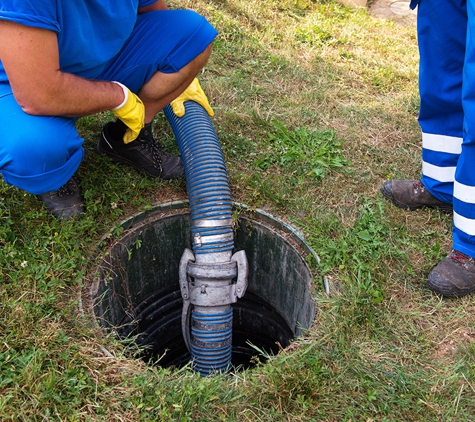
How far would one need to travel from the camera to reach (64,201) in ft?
7.57

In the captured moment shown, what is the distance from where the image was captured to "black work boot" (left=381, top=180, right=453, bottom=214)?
8.70 feet

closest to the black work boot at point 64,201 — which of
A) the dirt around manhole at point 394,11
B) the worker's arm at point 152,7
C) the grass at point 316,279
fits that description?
the grass at point 316,279

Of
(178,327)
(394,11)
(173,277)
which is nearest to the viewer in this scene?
(173,277)

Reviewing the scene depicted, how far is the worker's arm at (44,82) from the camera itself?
162cm

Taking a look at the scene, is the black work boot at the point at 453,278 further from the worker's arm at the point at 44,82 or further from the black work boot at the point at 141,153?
the worker's arm at the point at 44,82

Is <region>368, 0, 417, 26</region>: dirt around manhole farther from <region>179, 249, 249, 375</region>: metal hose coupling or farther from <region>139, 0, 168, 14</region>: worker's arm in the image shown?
<region>179, 249, 249, 375</region>: metal hose coupling

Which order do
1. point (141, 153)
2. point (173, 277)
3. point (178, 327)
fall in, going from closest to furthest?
point (141, 153)
point (173, 277)
point (178, 327)

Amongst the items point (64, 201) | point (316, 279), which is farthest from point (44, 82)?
point (316, 279)

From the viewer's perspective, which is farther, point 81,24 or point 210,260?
point 210,260

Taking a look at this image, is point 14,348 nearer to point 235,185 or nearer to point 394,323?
point 235,185

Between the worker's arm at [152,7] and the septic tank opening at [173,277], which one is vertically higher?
the worker's arm at [152,7]

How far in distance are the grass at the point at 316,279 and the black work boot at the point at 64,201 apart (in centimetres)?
5

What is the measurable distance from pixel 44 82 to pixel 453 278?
1909mm

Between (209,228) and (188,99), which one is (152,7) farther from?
(209,228)
